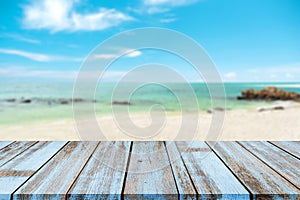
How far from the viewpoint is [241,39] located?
7.75 meters

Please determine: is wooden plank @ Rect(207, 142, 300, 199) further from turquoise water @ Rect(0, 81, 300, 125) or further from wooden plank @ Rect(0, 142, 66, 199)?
turquoise water @ Rect(0, 81, 300, 125)

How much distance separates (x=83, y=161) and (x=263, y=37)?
7409mm

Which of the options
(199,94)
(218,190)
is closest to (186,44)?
(218,190)

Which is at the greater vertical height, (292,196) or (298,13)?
(298,13)

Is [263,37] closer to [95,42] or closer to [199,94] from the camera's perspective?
[199,94]

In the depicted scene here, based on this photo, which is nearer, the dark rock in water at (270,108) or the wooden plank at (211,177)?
the wooden plank at (211,177)

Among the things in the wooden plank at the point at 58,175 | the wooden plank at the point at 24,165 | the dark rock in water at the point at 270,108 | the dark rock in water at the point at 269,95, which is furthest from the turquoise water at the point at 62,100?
the wooden plank at the point at 58,175

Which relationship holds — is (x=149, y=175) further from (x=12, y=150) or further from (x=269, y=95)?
(x=269, y=95)

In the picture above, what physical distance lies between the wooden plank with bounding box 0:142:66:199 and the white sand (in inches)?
124

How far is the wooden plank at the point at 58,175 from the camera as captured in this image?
0.81 metres

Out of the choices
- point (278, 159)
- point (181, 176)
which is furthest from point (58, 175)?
point (278, 159)

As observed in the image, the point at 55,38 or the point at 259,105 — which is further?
the point at 259,105

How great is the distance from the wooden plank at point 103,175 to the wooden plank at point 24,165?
0.18 meters

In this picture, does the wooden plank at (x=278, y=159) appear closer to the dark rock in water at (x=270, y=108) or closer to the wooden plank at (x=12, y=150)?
the wooden plank at (x=12, y=150)
